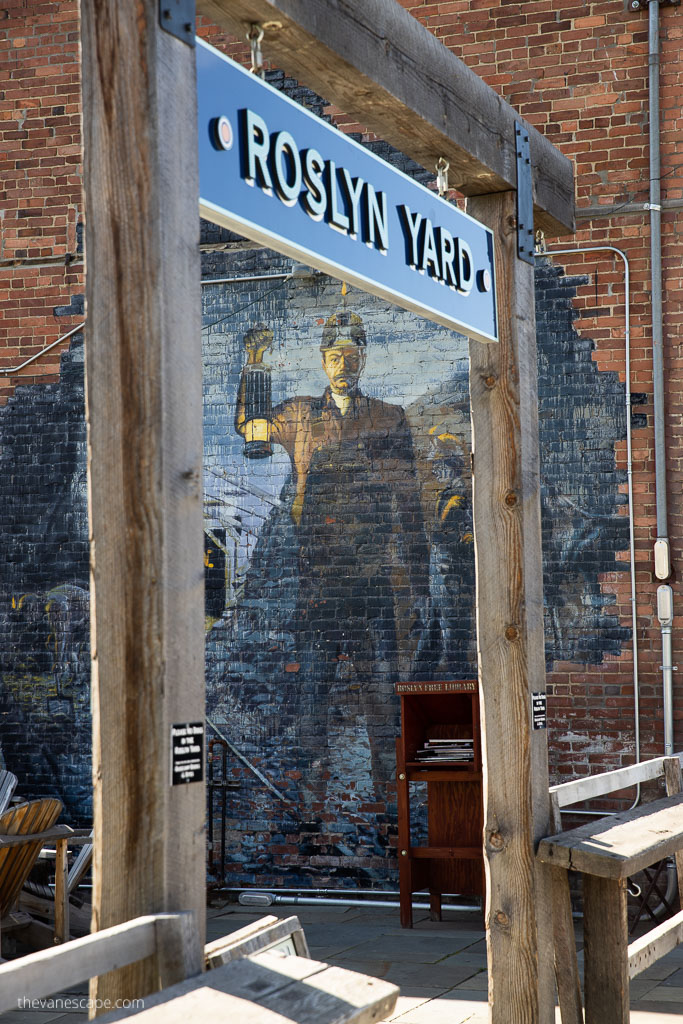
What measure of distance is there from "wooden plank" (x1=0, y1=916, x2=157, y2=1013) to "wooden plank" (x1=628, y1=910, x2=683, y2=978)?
7.91 feet

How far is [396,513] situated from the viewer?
7234 millimetres

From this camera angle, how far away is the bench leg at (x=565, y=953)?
4.05m

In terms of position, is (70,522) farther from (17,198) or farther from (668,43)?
(668,43)

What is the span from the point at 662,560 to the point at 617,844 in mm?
2885

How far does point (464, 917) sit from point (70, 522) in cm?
357

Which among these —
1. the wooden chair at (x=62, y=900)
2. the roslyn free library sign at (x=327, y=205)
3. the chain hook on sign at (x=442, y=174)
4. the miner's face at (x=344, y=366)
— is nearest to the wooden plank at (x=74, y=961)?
the roslyn free library sign at (x=327, y=205)

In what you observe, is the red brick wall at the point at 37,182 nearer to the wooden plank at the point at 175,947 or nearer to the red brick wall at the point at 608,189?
the red brick wall at the point at 608,189

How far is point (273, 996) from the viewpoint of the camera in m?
2.27

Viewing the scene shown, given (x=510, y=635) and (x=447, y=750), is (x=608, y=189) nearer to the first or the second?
Result: (x=447, y=750)

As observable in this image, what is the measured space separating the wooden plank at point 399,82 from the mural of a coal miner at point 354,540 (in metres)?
2.86

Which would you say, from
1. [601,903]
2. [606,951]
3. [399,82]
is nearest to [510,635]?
[601,903]

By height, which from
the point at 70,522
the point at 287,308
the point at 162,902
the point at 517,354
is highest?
the point at 287,308

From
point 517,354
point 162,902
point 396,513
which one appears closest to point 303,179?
point 517,354

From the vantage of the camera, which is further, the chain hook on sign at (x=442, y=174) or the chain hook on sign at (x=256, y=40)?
the chain hook on sign at (x=442, y=174)
